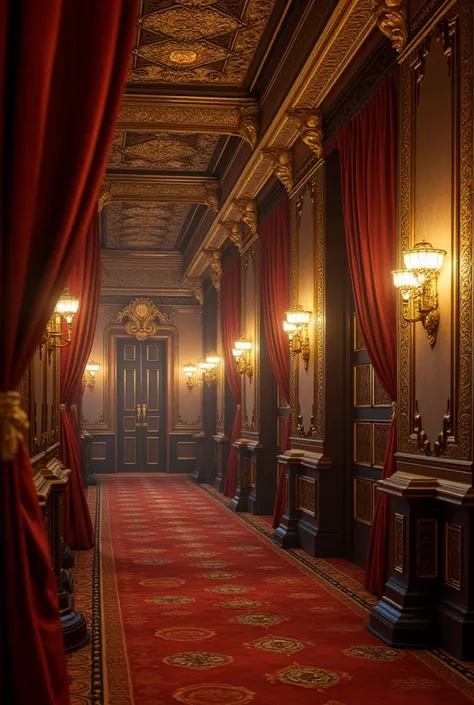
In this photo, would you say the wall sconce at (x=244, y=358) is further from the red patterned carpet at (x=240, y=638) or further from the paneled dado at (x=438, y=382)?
the paneled dado at (x=438, y=382)

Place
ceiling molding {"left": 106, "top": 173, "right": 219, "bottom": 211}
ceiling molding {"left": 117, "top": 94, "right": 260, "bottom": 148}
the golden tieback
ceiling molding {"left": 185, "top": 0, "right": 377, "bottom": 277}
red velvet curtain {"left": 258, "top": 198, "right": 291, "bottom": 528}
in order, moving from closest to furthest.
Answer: the golden tieback < ceiling molding {"left": 185, "top": 0, "right": 377, "bottom": 277} < ceiling molding {"left": 117, "top": 94, "right": 260, "bottom": 148} < red velvet curtain {"left": 258, "top": 198, "right": 291, "bottom": 528} < ceiling molding {"left": 106, "top": 173, "right": 219, "bottom": 211}

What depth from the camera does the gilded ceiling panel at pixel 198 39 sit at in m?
7.24

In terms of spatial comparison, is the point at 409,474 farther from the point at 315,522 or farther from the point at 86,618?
the point at 315,522

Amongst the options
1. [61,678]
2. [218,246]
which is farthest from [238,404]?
[61,678]

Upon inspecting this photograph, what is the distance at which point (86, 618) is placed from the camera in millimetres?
5672

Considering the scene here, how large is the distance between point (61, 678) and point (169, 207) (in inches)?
475

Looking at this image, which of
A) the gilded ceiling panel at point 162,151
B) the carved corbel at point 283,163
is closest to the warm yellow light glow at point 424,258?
the carved corbel at point 283,163

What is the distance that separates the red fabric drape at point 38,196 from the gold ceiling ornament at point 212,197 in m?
9.44

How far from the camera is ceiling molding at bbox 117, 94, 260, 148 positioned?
897cm

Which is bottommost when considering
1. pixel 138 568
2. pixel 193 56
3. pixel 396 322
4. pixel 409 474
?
pixel 138 568

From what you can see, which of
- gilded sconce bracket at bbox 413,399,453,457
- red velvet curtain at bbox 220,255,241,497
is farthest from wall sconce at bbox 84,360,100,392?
gilded sconce bracket at bbox 413,399,453,457

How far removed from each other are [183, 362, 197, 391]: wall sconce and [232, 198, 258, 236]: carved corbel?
7.53 meters

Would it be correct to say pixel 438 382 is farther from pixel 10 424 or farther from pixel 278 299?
pixel 278 299

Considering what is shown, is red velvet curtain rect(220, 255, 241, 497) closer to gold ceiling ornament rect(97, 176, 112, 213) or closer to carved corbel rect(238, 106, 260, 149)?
gold ceiling ornament rect(97, 176, 112, 213)
